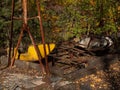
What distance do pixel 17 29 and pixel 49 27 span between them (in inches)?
35.4

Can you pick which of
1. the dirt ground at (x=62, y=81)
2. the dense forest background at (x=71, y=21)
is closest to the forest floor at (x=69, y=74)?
the dirt ground at (x=62, y=81)

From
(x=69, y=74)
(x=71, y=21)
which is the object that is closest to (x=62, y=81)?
(x=69, y=74)

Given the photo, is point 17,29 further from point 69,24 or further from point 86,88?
point 86,88

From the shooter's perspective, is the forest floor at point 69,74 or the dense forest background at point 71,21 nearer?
the forest floor at point 69,74

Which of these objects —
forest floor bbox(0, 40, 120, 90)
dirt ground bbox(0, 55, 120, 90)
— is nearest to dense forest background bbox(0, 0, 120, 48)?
forest floor bbox(0, 40, 120, 90)

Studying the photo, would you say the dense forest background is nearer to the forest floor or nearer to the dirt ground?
the forest floor

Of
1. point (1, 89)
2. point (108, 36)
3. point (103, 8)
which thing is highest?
point (103, 8)

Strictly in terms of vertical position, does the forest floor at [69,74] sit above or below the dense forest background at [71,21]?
below

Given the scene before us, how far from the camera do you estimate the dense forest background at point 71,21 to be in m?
7.75

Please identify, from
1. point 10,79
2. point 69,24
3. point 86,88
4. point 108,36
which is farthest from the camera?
point 69,24

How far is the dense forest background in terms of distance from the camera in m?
7.75

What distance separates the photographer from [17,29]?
7750mm

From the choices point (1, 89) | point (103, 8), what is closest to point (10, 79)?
point (1, 89)

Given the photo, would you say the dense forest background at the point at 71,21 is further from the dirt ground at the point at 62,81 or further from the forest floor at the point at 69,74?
the dirt ground at the point at 62,81
